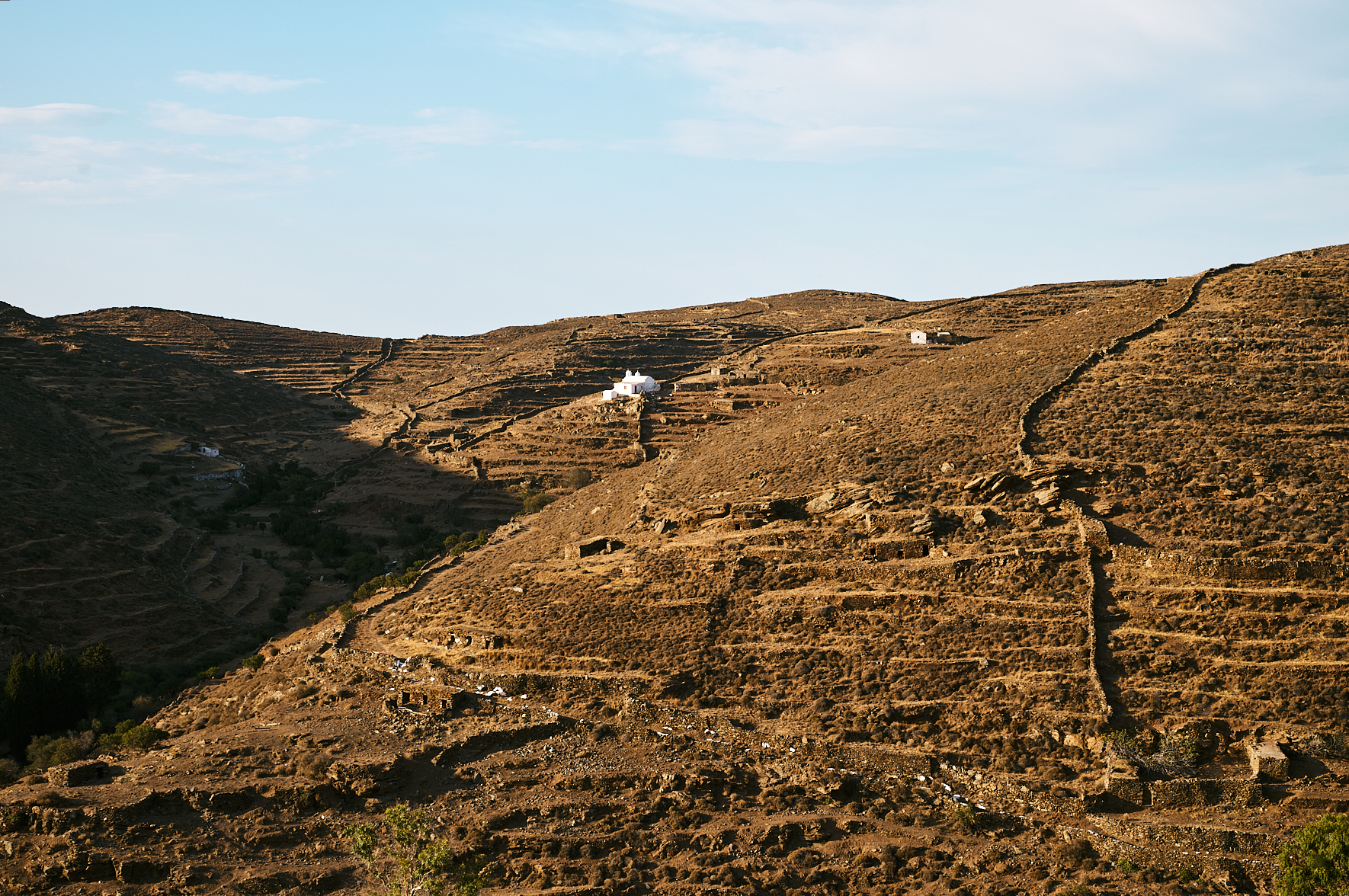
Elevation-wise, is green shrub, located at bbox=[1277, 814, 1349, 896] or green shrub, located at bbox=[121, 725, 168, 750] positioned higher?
green shrub, located at bbox=[121, 725, 168, 750]

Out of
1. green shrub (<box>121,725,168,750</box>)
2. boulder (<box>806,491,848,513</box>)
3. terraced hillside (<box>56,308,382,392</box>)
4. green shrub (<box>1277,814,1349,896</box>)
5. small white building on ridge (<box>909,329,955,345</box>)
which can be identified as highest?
terraced hillside (<box>56,308,382,392</box>)

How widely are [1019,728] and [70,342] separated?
2329 inches

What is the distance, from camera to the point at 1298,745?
17.6 metres

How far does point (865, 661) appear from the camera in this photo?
20797 mm

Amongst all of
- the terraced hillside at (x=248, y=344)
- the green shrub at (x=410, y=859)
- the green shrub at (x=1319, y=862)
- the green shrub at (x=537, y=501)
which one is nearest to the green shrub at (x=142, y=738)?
the green shrub at (x=410, y=859)

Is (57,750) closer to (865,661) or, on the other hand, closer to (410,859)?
(410,859)

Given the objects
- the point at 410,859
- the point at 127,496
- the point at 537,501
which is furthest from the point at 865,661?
the point at 127,496

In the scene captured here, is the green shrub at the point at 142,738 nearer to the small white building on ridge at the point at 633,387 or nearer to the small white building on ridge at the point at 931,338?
the small white building on ridge at the point at 633,387

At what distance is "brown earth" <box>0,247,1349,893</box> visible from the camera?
1652cm

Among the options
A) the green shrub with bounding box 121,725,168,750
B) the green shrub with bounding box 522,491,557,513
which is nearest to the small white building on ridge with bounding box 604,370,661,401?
the green shrub with bounding box 522,491,557,513

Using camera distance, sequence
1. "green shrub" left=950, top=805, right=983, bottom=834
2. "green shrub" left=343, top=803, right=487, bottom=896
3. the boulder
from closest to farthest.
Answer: "green shrub" left=343, top=803, right=487, bottom=896
"green shrub" left=950, top=805, right=983, bottom=834
the boulder

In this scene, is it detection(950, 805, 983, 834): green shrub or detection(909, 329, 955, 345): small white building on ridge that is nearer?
detection(950, 805, 983, 834): green shrub

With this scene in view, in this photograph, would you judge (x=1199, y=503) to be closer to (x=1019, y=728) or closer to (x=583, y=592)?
(x=1019, y=728)

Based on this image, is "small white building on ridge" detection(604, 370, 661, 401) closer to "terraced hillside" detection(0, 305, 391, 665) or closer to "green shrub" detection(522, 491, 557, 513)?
"green shrub" detection(522, 491, 557, 513)
